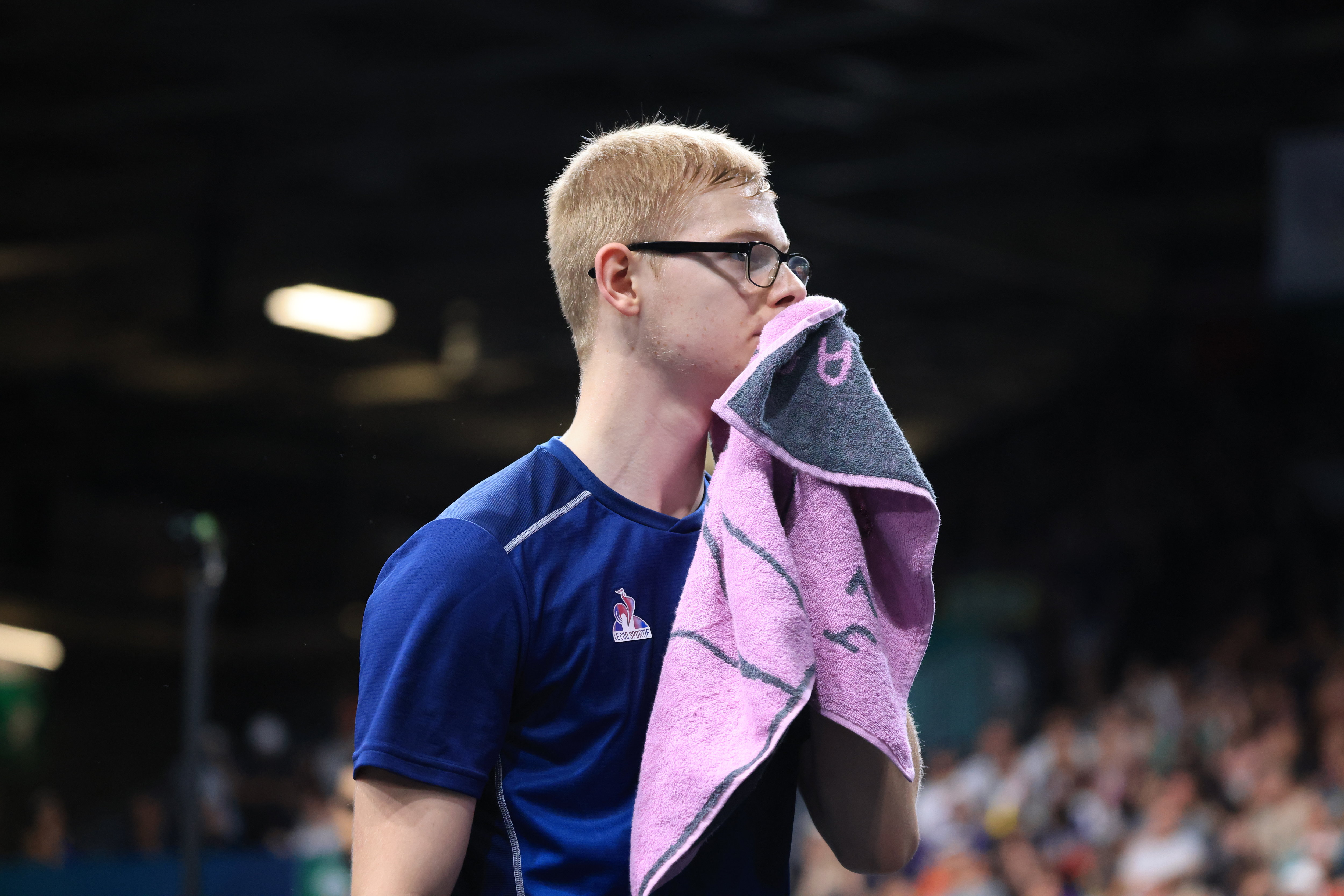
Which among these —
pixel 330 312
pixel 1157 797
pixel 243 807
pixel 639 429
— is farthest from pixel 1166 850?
pixel 639 429

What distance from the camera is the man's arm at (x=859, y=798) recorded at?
139 cm

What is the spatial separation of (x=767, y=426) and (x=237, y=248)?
17.8ft

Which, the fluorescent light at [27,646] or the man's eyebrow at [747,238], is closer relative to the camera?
the man's eyebrow at [747,238]

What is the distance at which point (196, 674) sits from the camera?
2.73 m

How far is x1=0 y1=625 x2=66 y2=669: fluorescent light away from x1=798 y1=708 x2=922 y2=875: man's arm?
495 centimetres

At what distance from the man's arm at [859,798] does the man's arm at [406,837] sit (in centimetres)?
35

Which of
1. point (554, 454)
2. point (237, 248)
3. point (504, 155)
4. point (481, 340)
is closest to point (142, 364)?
point (237, 248)

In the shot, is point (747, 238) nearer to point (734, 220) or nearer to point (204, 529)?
point (734, 220)

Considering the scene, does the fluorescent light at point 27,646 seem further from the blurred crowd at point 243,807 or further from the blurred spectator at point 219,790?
the blurred spectator at point 219,790

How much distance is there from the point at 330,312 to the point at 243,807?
194 centimetres

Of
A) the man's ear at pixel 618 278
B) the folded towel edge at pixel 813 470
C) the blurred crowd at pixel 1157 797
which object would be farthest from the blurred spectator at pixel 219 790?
the blurred crowd at pixel 1157 797

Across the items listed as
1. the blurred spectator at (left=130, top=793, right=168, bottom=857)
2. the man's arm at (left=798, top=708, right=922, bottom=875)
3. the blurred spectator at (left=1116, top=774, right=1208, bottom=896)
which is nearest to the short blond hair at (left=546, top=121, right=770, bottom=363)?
the man's arm at (left=798, top=708, right=922, bottom=875)

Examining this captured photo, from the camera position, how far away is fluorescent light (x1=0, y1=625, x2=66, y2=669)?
18.5 feet

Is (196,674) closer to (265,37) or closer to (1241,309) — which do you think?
(265,37)
